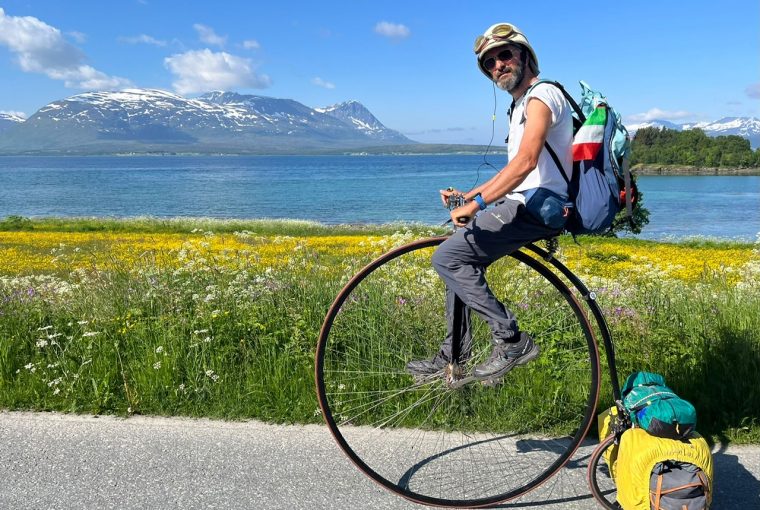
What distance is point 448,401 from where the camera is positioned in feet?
14.1

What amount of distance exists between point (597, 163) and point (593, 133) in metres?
0.15

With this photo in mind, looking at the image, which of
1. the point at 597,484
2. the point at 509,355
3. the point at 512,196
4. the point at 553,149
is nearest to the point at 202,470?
the point at 509,355

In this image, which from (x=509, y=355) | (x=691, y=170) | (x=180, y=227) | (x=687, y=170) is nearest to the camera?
(x=509, y=355)

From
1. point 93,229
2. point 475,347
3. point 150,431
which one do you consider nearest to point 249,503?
point 150,431

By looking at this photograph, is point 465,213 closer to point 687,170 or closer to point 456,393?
point 456,393

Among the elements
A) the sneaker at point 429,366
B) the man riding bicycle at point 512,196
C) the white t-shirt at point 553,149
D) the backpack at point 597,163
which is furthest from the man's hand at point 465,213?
the sneaker at point 429,366

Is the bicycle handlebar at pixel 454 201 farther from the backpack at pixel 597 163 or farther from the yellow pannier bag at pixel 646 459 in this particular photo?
the yellow pannier bag at pixel 646 459

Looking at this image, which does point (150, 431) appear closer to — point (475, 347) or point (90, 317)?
point (90, 317)

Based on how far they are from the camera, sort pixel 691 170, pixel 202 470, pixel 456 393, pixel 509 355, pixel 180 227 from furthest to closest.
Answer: pixel 691 170 < pixel 180 227 < pixel 456 393 < pixel 202 470 < pixel 509 355

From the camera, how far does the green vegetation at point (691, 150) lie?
12538cm

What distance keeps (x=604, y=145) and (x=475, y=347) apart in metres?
1.49

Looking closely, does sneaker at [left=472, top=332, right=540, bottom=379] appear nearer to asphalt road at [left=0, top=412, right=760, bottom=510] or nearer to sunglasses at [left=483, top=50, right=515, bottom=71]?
asphalt road at [left=0, top=412, right=760, bottom=510]

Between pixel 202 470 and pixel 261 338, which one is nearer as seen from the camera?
pixel 202 470

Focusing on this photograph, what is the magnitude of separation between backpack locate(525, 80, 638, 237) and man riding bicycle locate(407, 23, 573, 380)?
7 centimetres
